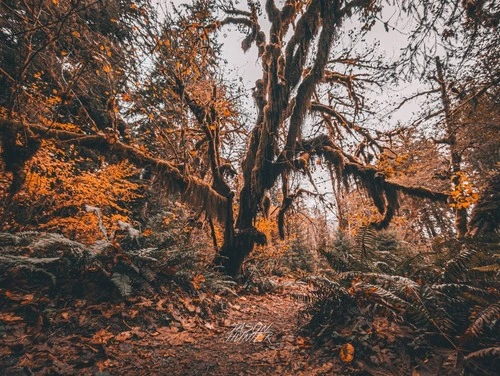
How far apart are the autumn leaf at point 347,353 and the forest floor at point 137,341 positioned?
0.17 metres

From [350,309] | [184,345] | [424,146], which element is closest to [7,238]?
[184,345]

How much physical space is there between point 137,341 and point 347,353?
2496 mm

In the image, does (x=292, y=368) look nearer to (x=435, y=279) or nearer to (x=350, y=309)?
(x=350, y=309)

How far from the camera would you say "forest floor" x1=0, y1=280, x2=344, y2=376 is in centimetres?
239

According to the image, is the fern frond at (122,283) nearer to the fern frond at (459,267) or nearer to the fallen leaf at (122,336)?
the fallen leaf at (122,336)

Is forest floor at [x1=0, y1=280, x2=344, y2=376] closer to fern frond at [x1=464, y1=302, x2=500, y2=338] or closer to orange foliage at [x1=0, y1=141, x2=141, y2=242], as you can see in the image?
fern frond at [x1=464, y1=302, x2=500, y2=338]

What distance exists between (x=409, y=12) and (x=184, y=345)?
499cm

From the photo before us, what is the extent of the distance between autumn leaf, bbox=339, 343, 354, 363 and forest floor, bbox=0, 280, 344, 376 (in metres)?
0.17

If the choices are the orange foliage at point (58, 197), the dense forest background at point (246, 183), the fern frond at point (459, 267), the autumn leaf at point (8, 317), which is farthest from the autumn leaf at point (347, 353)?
the orange foliage at point (58, 197)

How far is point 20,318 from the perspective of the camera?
2750mm

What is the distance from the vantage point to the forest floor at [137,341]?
94.1 inches

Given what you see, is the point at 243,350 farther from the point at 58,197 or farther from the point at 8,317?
the point at 58,197

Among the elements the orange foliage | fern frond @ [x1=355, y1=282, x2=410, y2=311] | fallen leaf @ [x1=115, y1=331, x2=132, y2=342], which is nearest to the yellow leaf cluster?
fern frond @ [x1=355, y1=282, x2=410, y2=311]

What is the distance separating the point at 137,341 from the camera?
3.02 m
